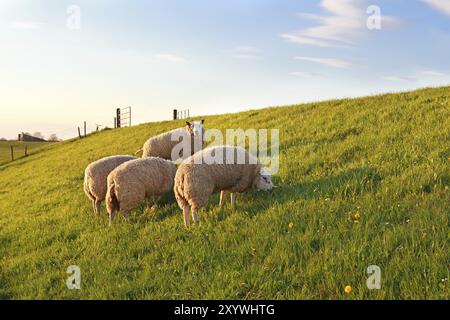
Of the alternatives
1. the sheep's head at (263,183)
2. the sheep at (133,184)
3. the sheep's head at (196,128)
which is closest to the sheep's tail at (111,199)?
the sheep at (133,184)

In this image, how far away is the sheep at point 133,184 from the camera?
1041cm

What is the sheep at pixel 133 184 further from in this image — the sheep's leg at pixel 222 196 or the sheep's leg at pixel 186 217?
the sheep's leg at pixel 186 217

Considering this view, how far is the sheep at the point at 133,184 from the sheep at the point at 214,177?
1.51 m

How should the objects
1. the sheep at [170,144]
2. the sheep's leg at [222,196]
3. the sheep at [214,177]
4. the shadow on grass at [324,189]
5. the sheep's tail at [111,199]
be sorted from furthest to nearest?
the sheep at [170,144] → the sheep's tail at [111,199] → the sheep's leg at [222,196] → the sheep at [214,177] → the shadow on grass at [324,189]

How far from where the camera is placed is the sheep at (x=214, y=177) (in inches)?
349

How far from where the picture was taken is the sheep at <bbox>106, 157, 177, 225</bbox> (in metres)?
10.4

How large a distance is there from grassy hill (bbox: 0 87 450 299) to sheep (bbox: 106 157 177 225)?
388 mm
